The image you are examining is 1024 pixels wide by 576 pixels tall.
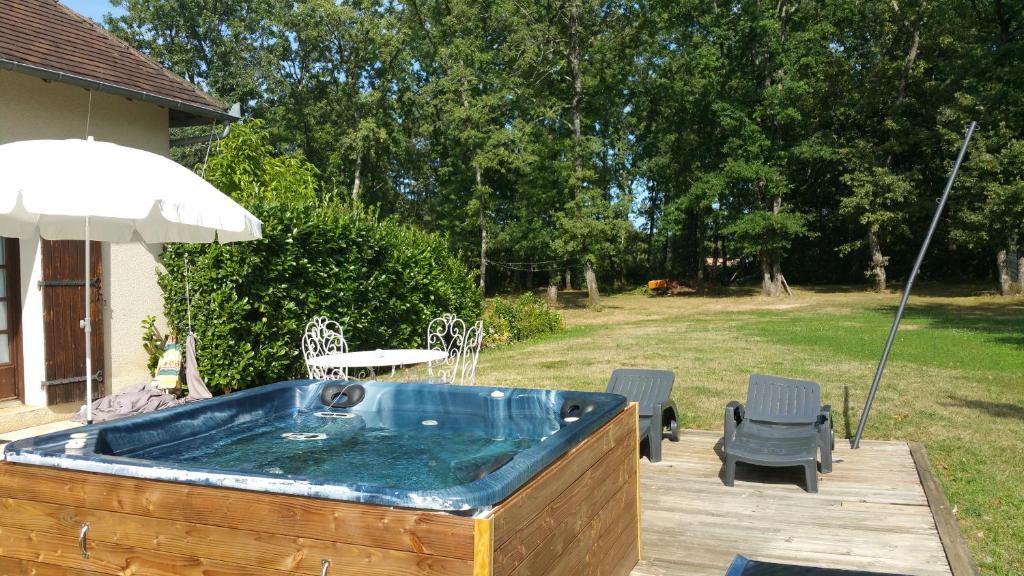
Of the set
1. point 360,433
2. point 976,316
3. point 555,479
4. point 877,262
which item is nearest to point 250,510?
point 555,479

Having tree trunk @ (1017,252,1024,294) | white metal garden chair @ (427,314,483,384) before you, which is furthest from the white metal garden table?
tree trunk @ (1017,252,1024,294)

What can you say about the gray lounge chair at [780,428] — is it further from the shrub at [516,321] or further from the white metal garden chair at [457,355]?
the shrub at [516,321]

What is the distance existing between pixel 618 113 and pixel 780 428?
29.4 m

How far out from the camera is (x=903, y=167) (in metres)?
31.5

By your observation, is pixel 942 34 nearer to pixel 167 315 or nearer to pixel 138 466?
pixel 167 315

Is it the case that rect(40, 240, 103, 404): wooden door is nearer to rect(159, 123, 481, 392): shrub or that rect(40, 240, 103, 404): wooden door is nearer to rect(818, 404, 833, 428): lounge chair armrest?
rect(159, 123, 481, 392): shrub

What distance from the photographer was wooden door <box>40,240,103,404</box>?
779 cm

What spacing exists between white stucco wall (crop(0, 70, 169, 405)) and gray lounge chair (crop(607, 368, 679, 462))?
18.9 ft

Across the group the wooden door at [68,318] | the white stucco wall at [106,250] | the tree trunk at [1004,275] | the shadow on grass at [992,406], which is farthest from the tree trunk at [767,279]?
the wooden door at [68,318]

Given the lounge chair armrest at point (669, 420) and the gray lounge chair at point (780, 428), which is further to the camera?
the lounge chair armrest at point (669, 420)

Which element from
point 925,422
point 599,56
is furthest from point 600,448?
point 599,56

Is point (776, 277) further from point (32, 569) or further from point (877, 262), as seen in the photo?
point (32, 569)

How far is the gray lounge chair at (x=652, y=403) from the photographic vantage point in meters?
6.32

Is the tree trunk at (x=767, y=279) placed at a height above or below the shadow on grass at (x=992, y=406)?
above
